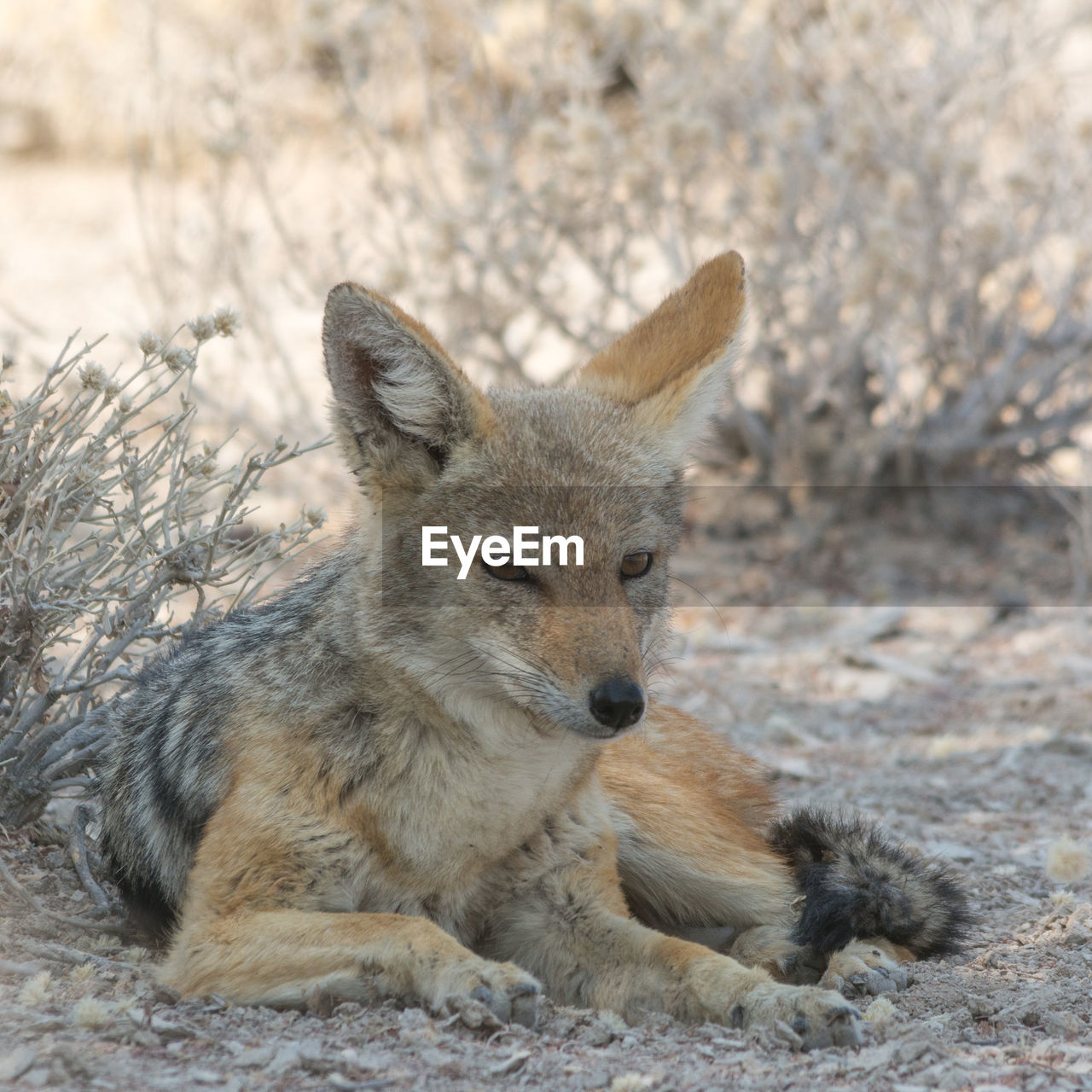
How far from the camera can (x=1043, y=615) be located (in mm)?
9453

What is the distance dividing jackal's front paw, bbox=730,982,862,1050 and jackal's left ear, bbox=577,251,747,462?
4.98ft

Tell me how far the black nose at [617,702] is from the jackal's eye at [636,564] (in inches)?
17.3

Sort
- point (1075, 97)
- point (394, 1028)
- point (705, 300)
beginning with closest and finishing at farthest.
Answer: point (394, 1028) → point (705, 300) → point (1075, 97)

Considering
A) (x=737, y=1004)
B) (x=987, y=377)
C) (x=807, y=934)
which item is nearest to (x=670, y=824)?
(x=807, y=934)

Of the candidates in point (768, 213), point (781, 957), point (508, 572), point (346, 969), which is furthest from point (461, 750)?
point (768, 213)

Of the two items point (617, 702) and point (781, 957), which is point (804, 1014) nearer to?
point (781, 957)

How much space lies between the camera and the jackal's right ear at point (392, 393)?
138 inches

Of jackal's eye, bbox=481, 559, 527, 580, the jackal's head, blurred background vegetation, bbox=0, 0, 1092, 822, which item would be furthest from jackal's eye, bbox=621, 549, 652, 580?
blurred background vegetation, bbox=0, 0, 1092, 822

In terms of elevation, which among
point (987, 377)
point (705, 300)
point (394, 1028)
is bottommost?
point (394, 1028)

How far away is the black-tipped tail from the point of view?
410cm

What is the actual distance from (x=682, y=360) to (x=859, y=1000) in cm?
190

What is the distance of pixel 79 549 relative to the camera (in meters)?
4.29

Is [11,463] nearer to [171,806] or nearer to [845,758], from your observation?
[171,806]

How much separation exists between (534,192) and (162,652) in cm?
502
